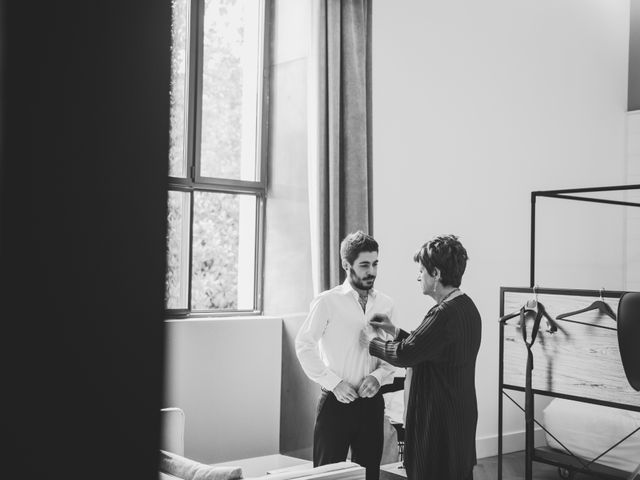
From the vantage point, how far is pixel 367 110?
171 inches

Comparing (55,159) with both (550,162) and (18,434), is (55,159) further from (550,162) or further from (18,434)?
(550,162)

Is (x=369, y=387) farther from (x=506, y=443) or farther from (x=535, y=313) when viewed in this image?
(x=506, y=443)

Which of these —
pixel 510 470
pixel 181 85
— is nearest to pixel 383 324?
pixel 181 85

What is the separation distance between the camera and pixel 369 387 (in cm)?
294

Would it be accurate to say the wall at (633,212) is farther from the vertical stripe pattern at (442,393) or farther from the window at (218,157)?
the vertical stripe pattern at (442,393)

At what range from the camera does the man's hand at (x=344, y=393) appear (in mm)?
2898

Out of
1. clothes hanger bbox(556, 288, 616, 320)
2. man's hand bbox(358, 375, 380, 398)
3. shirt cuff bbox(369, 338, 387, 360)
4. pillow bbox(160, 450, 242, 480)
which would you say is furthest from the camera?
clothes hanger bbox(556, 288, 616, 320)

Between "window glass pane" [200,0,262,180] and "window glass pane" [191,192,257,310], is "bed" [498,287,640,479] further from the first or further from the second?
"window glass pane" [200,0,262,180]

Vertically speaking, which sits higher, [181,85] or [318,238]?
[181,85]

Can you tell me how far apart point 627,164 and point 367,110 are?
3.13 metres

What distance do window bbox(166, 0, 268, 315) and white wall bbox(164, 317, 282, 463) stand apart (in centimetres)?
26

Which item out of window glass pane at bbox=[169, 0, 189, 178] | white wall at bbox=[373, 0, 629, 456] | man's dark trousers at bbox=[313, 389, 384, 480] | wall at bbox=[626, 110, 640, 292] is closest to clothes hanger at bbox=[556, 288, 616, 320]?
man's dark trousers at bbox=[313, 389, 384, 480]

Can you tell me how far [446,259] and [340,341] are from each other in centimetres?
63

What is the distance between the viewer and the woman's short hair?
8.83 ft
